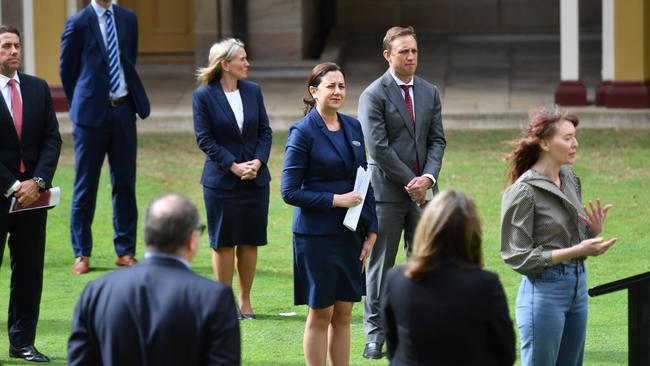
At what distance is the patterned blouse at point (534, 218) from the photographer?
6445 millimetres

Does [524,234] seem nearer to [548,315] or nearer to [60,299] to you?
[548,315]

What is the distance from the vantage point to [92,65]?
11023mm

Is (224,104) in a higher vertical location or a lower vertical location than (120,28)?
lower

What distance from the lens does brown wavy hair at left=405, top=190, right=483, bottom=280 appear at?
16.0 feet

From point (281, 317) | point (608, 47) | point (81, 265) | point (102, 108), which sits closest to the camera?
point (281, 317)

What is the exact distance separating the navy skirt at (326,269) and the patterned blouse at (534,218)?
1.25 m

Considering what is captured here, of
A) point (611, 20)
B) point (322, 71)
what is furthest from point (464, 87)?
point (322, 71)

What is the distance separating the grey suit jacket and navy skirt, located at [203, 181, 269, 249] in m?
1.09

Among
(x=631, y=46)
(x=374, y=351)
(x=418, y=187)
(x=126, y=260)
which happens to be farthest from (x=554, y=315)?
(x=631, y=46)

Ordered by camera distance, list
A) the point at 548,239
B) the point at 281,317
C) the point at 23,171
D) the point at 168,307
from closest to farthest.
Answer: the point at 168,307 → the point at 548,239 → the point at 23,171 → the point at 281,317

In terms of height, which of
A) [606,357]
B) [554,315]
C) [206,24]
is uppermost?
[206,24]

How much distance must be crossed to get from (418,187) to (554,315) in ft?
6.77

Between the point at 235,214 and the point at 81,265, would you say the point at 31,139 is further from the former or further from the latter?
the point at 81,265

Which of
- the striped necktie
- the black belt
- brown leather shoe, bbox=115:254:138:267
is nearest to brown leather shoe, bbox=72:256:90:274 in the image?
brown leather shoe, bbox=115:254:138:267
